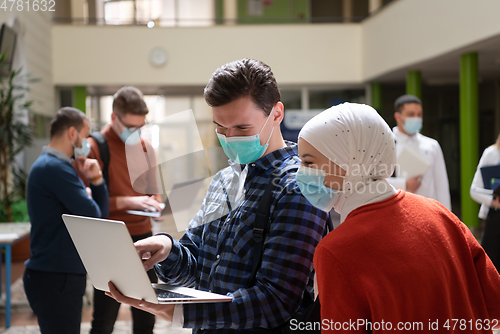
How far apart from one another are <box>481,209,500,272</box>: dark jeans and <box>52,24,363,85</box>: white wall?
22.9 feet

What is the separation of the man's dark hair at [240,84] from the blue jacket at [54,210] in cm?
123

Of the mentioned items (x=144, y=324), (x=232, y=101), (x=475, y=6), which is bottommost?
(x=144, y=324)

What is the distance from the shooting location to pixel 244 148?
4.25ft

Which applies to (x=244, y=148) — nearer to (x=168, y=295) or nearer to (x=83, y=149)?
(x=168, y=295)

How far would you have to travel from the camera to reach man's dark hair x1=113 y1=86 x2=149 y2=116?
8.95 ft

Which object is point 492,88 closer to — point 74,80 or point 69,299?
point 74,80

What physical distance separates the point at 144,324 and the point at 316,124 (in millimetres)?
1946

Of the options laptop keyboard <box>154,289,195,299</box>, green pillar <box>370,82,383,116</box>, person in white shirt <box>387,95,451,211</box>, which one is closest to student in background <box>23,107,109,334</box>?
laptop keyboard <box>154,289,195,299</box>

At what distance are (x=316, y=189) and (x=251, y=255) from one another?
25cm

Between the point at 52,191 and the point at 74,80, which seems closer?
the point at 52,191

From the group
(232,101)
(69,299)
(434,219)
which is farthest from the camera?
(69,299)

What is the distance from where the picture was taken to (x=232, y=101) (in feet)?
4.13

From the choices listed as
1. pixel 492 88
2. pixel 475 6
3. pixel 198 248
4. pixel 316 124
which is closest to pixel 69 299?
pixel 198 248
